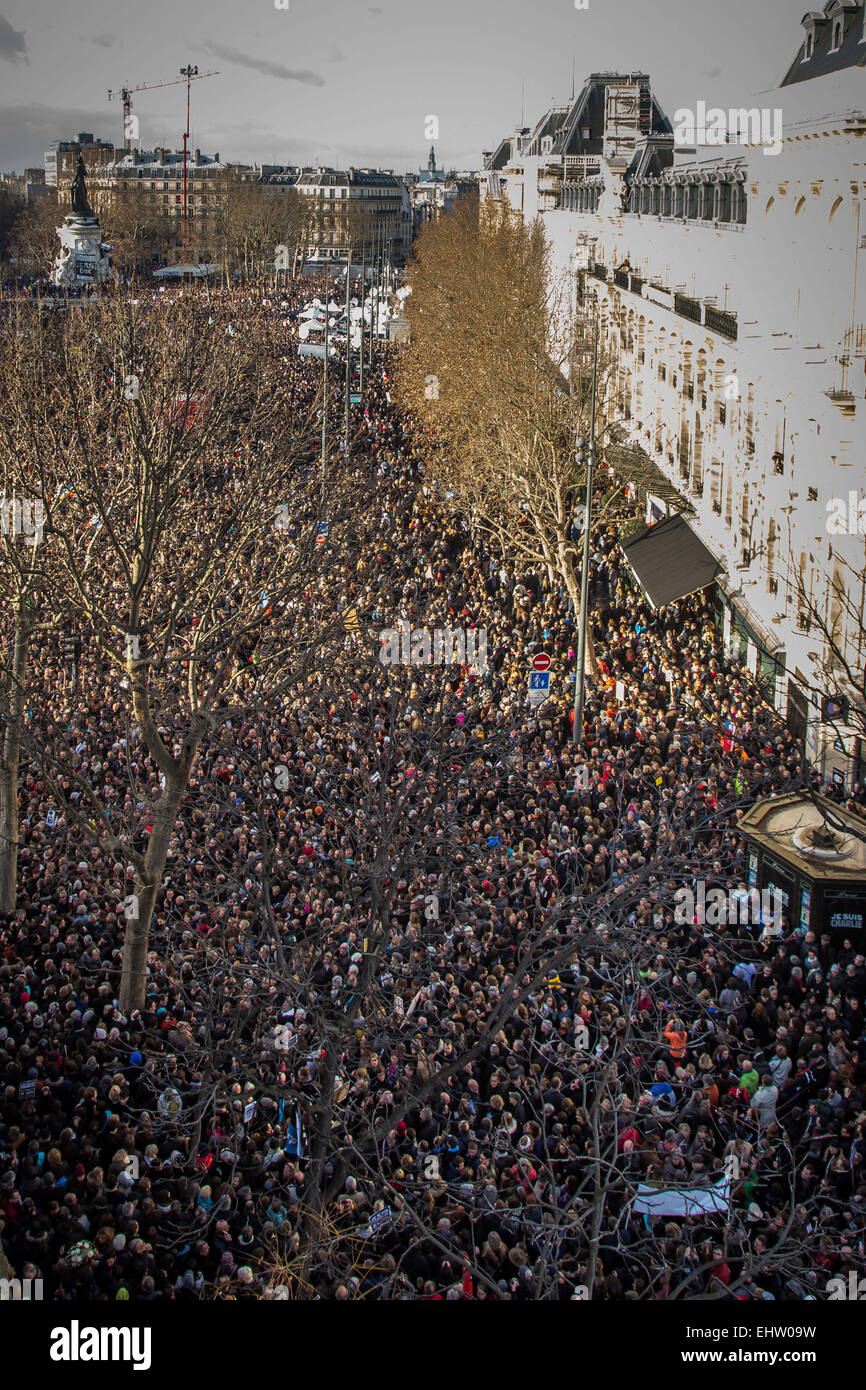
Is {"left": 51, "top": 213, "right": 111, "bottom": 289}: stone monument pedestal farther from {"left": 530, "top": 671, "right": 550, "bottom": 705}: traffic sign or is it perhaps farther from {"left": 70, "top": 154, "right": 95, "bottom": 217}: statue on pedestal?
{"left": 530, "top": 671, "right": 550, "bottom": 705}: traffic sign

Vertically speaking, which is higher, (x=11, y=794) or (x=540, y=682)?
(x=540, y=682)

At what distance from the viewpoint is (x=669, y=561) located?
1105 inches

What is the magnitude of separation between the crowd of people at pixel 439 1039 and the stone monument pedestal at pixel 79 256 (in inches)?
2376

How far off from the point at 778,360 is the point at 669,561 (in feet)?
22.8

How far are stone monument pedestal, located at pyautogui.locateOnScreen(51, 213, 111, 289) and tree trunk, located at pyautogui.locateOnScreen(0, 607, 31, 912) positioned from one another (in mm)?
61535

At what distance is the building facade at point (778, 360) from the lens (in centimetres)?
1848

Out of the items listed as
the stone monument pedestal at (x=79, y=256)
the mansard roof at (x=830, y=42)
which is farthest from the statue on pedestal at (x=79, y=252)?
the mansard roof at (x=830, y=42)

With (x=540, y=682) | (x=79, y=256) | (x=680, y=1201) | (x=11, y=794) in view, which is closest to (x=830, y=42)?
(x=540, y=682)

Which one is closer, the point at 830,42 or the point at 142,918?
the point at 142,918

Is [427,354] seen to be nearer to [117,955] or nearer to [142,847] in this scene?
[142,847]

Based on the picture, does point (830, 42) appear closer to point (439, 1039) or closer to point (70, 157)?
point (439, 1039)

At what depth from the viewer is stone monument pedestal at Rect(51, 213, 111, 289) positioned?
2906 inches

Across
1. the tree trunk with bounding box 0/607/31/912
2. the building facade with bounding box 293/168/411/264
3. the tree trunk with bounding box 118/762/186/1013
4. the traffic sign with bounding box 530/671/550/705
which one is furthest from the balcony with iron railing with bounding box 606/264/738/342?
the building facade with bounding box 293/168/411/264

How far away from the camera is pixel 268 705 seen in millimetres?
17922
